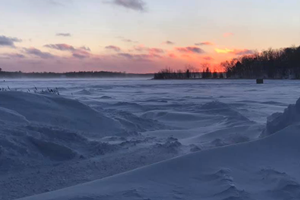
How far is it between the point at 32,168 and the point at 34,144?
72 cm

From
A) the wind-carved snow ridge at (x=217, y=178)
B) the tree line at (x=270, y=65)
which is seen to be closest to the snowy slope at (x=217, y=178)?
the wind-carved snow ridge at (x=217, y=178)

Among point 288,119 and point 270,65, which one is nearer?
point 288,119

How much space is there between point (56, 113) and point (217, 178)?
473 cm

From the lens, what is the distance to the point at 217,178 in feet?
9.45

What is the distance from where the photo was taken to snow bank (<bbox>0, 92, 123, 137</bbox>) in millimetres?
6277

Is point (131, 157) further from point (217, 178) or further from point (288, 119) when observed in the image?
point (288, 119)

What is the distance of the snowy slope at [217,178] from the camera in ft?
8.35

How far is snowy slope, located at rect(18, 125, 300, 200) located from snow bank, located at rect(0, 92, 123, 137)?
10.9 feet

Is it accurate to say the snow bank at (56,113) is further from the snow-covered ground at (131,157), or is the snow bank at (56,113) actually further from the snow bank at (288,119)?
the snow bank at (288,119)

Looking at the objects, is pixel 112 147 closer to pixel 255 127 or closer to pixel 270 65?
pixel 255 127

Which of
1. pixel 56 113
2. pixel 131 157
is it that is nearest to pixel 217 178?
pixel 131 157

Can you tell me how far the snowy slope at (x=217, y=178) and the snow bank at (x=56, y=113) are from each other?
10.9ft

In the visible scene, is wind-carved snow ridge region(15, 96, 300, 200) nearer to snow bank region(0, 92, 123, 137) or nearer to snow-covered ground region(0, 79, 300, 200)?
snow-covered ground region(0, 79, 300, 200)

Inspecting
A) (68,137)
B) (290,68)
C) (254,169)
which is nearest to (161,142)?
(68,137)
